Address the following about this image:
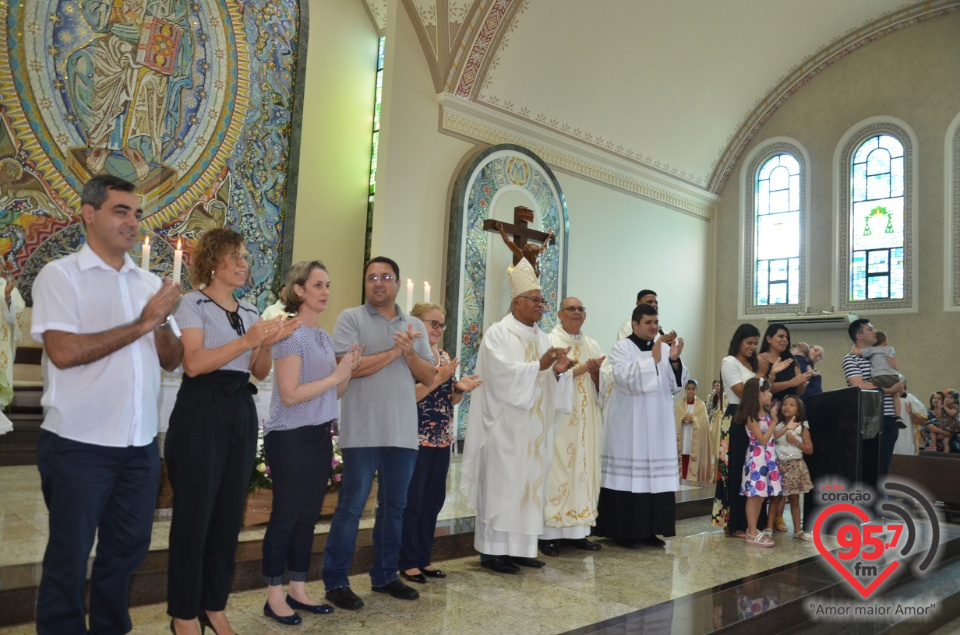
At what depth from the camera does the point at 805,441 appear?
220 inches

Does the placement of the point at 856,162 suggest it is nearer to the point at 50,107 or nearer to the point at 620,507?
the point at 620,507

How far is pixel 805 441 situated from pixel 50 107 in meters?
7.07

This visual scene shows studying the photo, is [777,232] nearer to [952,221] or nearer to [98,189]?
[952,221]

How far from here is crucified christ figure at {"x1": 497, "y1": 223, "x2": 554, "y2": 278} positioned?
363 inches

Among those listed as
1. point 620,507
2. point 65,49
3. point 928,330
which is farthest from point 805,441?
point 65,49

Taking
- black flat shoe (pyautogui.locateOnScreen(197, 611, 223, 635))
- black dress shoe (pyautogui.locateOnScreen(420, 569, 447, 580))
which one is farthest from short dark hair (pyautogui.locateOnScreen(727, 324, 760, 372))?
black flat shoe (pyautogui.locateOnScreen(197, 611, 223, 635))

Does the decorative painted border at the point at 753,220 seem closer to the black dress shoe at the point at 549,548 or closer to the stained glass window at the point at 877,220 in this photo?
the stained glass window at the point at 877,220

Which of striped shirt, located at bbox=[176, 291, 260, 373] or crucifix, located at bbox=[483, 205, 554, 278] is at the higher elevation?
crucifix, located at bbox=[483, 205, 554, 278]

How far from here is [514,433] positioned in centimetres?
442

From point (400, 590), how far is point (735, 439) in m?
2.98

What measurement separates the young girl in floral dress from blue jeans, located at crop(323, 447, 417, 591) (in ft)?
9.28

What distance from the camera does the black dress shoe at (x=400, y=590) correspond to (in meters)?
3.60

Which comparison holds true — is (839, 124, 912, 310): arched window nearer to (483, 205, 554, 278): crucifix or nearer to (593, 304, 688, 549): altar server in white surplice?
(483, 205, 554, 278): crucifix

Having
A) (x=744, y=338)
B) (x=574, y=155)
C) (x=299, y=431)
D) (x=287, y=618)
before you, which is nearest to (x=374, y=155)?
(x=574, y=155)
